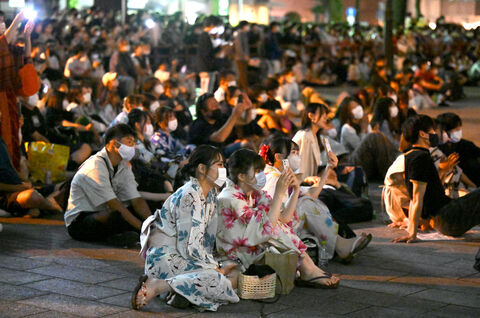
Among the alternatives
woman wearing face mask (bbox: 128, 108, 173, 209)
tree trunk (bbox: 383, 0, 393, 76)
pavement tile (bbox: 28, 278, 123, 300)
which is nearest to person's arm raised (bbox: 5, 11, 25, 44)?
woman wearing face mask (bbox: 128, 108, 173, 209)

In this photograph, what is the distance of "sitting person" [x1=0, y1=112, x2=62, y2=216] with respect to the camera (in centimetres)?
805

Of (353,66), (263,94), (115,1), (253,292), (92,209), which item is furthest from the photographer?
(115,1)

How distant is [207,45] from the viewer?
674 inches

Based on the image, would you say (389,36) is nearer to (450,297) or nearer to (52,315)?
(450,297)

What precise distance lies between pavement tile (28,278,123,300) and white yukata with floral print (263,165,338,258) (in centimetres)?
150

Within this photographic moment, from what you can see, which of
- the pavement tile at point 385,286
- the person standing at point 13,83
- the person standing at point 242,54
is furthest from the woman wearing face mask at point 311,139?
the person standing at point 242,54

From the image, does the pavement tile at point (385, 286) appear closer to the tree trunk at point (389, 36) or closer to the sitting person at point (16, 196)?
the sitting person at point (16, 196)

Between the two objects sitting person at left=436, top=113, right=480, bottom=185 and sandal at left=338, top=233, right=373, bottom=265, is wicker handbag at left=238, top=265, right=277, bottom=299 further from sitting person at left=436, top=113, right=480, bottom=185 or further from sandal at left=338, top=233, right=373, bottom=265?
sitting person at left=436, top=113, right=480, bottom=185

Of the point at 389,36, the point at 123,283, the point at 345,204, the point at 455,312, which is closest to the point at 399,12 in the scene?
the point at 389,36

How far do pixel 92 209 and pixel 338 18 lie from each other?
5134 cm

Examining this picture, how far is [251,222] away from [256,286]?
440 millimetres

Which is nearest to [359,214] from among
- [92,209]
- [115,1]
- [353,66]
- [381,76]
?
[92,209]

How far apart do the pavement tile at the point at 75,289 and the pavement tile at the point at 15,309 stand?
1.18ft

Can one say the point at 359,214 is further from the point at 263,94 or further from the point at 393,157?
the point at 263,94
